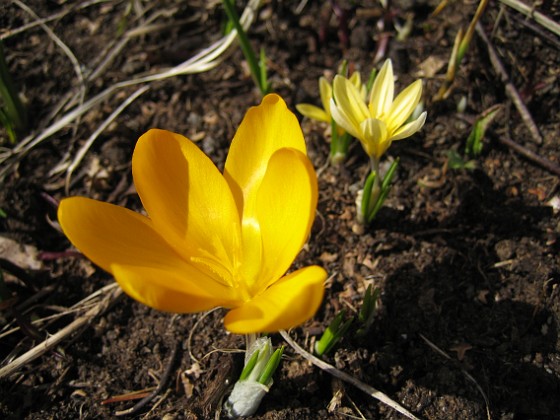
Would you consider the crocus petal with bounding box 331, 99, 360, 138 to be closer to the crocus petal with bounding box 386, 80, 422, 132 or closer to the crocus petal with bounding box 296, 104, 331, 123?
the crocus petal with bounding box 386, 80, 422, 132

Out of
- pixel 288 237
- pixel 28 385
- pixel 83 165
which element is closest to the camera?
pixel 288 237

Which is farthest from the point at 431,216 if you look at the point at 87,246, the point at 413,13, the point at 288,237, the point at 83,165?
the point at 83,165

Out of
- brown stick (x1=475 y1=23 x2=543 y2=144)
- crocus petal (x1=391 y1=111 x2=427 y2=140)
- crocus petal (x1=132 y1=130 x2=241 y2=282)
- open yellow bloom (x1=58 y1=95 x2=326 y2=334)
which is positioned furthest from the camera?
brown stick (x1=475 y1=23 x2=543 y2=144)

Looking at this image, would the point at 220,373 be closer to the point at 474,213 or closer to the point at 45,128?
the point at 474,213

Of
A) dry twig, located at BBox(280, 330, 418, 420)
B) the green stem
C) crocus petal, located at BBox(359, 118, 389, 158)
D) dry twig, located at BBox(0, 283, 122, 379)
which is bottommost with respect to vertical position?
dry twig, located at BBox(280, 330, 418, 420)

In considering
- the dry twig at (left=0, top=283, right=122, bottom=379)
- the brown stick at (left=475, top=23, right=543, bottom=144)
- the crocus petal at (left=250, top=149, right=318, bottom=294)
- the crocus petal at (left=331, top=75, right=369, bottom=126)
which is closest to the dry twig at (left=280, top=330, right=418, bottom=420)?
the crocus petal at (left=250, top=149, right=318, bottom=294)

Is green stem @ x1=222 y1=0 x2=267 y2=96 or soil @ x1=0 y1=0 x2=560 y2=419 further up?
green stem @ x1=222 y1=0 x2=267 y2=96

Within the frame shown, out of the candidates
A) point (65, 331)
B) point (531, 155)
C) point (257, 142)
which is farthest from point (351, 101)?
point (65, 331)

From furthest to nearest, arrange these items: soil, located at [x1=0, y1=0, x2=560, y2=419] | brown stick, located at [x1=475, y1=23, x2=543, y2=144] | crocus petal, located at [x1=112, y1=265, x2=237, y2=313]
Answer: brown stick, located at [x1=475, y1=23, x2=543, y2=144] < soil, located at [x1=0, y1=0, x2=560, y2=419] < crocus petal, located at [x1=112, y1=265, x2=237, y2=313]
